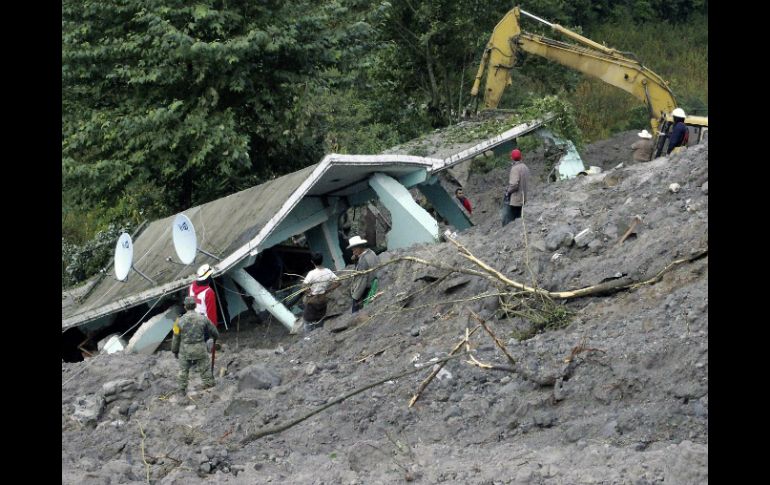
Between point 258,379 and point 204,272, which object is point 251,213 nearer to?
point 204,272

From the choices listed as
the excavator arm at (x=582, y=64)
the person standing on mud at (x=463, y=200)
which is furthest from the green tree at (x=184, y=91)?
the person standing on mud at (x=463, y=200)

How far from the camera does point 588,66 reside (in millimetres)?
21078

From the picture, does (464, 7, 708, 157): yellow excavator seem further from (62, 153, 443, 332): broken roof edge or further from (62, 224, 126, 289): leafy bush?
(62, 224, 126, 289): leafy bush

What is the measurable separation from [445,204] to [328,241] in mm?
2350

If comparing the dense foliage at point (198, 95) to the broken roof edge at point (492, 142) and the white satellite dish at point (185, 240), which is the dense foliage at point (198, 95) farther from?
the white satellite dish at point (185, 240)

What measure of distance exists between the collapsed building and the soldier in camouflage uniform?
3061 mm

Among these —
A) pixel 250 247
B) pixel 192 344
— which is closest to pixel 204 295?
pixel 250 247

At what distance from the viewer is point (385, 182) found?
1750 centimetres

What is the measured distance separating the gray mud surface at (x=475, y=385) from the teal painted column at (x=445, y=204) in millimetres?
3592

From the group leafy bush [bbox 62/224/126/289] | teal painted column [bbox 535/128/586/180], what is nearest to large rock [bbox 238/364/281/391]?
teal painted column [bbox 535/128/586/180]

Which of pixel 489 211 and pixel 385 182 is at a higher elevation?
pixel 385 182

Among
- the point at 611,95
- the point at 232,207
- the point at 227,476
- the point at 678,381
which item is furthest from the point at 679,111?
the point at 611,95
